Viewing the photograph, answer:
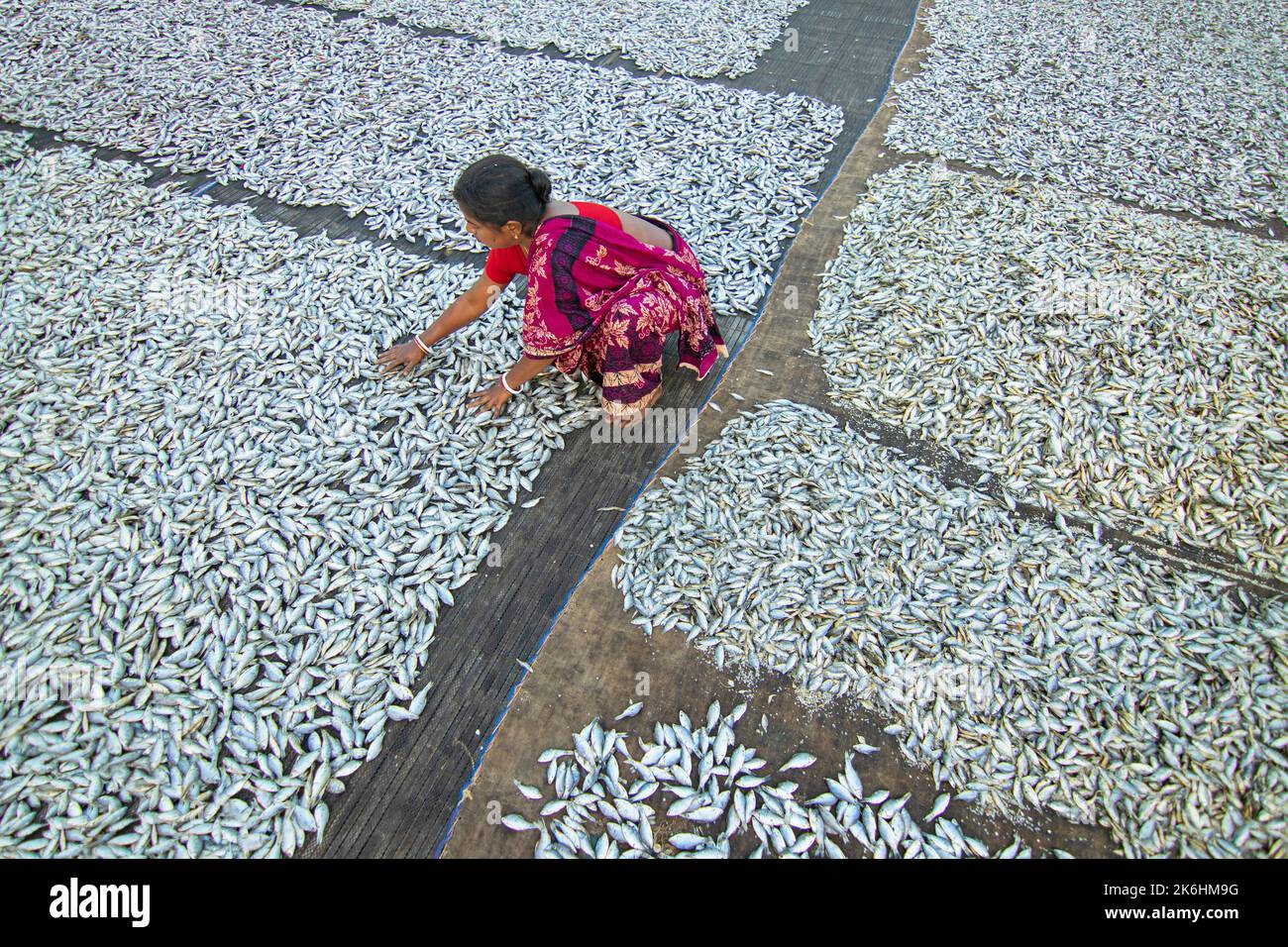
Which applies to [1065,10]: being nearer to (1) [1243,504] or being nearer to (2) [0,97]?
(1) [1243,504]

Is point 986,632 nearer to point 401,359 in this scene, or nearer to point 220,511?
point 401,359

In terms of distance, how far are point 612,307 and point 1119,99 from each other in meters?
6.21

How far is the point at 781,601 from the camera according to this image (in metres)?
2.49

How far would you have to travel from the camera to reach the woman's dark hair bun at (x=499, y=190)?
2527 millimetres

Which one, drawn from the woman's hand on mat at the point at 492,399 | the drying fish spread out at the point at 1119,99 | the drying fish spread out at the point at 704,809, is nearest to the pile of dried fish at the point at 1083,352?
the drying fish spread out at the point at 1119,99

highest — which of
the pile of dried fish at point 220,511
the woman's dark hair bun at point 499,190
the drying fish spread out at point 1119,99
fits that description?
the drying fish spread out at point 1119,99

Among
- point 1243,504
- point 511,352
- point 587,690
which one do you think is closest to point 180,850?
point 587,690

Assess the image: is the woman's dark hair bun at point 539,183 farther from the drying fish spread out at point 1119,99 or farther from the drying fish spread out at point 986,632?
the drying fish spread out at point 1119,99

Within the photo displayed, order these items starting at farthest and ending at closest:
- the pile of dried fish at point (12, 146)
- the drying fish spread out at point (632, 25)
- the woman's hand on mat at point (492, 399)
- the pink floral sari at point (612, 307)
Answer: the drying fish spread out at point (632, 25), the pile of dried fish at point (12, 146), the woman's hand on mat at point (492, 399), the pink floral sari at point (612, 307)

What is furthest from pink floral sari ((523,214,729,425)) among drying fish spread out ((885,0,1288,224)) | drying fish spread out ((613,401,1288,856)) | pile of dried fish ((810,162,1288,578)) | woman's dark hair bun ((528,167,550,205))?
drying fish spread out ((885,0,1288,224))

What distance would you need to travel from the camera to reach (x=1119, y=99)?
19.8ft

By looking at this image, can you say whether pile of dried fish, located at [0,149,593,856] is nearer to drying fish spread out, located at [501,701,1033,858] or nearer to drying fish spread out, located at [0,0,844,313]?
drying fish spread out, located at [501,701,1033,858]

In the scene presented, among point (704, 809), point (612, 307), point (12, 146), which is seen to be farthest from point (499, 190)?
point (12, 146)

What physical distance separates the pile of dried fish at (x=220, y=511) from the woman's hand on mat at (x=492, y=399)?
6cm
